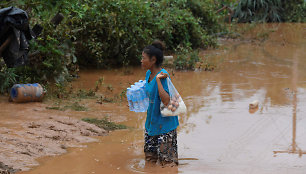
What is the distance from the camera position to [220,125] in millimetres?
6598

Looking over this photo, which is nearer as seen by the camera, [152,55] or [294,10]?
[152,55]

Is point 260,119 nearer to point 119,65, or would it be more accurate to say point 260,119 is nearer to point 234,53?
point 119,65

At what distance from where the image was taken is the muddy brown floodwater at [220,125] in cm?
486

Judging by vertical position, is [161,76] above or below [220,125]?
above

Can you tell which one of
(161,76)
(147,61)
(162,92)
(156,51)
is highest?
(156,51)

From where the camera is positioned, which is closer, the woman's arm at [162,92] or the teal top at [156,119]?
the woman's arm at [162,92]

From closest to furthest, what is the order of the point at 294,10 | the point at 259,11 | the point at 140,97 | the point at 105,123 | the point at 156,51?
the point at 156,51 < the point at 140,97 < the point at 105,123 < the point at 294,10 < the point at 259,11

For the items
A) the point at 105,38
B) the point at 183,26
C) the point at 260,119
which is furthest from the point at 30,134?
the point at 183,26

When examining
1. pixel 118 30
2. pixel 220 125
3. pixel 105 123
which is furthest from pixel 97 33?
pixel 220 125

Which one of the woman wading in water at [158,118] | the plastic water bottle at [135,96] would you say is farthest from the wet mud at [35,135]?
the woman wading in water at [158,118]

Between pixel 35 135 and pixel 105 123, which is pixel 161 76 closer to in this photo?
pixel 35 135

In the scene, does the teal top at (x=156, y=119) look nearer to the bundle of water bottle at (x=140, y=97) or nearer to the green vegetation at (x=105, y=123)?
the bundle of water bottle at (x=140, y=97)

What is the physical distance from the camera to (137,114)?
23.4 feet

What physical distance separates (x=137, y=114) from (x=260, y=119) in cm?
188
